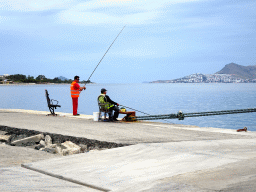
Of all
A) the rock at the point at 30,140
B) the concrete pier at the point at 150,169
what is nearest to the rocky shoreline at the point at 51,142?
the rock at the point at 30,140

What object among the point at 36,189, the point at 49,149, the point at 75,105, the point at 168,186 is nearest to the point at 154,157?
the point at 168,186

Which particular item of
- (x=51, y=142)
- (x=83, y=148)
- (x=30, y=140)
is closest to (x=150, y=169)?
(x=83, y=148)

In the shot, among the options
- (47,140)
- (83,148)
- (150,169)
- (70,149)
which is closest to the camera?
(150,169)

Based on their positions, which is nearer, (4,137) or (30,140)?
(30,140)

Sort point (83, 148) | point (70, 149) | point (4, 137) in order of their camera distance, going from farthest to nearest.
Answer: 1. point (4, 137)
2. point (83, 148)
3. point (70, 149)

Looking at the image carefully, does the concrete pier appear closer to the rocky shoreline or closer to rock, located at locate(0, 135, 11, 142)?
the rocky shoreline

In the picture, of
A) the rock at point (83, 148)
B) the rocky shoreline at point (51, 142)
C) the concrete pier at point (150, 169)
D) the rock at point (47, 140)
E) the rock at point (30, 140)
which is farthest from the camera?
the rock at point (30, 140)

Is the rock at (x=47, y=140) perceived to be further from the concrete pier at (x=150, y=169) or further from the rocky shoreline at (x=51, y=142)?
the concrete pier at (x=150, y=169)

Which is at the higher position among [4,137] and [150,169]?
[150,169]

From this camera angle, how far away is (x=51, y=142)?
32.4ft

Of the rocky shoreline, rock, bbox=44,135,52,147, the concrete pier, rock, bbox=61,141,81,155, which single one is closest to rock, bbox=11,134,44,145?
the rocky shoreline

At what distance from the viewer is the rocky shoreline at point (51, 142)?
334 inches

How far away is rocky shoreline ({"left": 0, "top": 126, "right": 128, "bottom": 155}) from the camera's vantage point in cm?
849

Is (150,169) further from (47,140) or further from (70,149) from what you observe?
(47,140)
